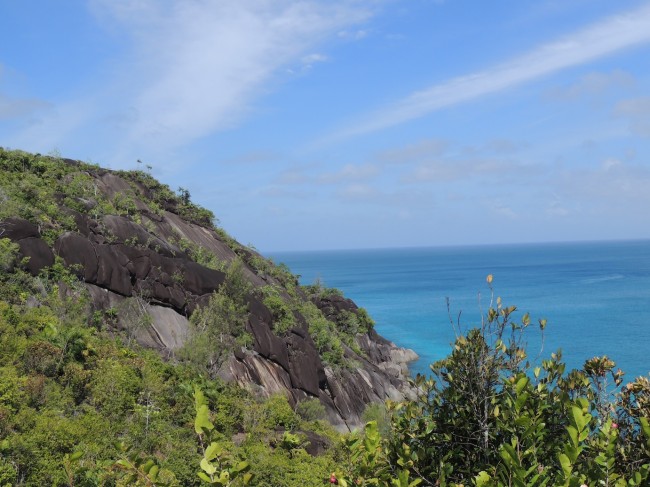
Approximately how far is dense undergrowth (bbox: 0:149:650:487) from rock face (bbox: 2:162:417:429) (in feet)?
3.25

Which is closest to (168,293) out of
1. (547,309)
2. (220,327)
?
(220,327)

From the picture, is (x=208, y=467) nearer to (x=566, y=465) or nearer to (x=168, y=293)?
(x=566, y=465)

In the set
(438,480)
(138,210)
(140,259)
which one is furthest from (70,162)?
(438,480)

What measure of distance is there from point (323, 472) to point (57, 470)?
8.66m

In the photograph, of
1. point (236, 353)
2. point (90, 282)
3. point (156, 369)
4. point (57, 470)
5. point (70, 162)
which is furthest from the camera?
point (70, 162)

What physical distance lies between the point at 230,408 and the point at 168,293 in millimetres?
10562

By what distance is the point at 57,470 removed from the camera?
45.3 feet

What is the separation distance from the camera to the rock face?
2747 centimetres

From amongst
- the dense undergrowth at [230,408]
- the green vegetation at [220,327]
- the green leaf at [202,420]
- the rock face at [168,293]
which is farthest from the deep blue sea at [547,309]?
the green leaf at [202,420]

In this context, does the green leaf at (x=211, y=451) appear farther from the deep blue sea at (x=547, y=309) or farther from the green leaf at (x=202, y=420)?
the deep blue sea at (x=547, y=309)

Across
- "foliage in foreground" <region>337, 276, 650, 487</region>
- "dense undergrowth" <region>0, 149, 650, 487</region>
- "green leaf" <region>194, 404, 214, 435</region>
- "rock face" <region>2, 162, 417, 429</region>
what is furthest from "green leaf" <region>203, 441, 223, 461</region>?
"rock face" <region>2, 162, 417, 429</region>

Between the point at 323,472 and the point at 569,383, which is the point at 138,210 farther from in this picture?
the point at 569,383

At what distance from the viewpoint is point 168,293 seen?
30734 mm

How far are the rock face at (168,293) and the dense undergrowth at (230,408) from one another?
0.99m
